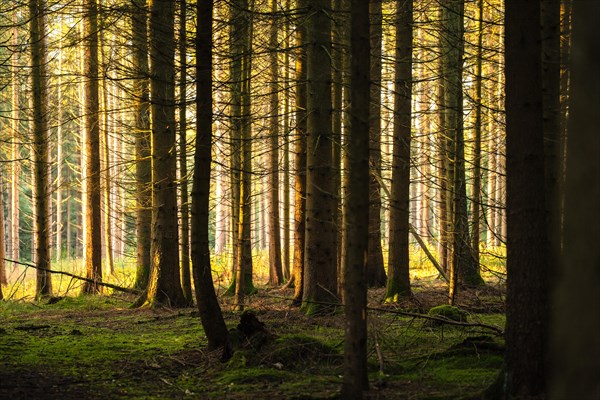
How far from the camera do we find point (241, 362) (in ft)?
24.3

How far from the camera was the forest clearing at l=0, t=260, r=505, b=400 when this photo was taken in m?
6.34

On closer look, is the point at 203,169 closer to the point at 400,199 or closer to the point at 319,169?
the point at 319,169

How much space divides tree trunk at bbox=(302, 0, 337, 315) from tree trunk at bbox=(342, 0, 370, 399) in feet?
16.4

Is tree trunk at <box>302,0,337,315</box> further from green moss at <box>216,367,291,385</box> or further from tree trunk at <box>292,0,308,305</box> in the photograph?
green moss at <box>216,367,291,385</box>

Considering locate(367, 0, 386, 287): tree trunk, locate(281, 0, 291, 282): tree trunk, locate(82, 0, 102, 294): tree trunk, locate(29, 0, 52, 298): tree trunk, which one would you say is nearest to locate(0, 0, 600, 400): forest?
locate(281, 0, 291, 282): tree trunk

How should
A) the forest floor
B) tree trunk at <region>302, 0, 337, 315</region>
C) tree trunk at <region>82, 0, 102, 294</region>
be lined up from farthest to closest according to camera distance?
1. tree trunk at <region>82, 0, 102, 294</region>
2. tree trunk at <region>302, 0, 337, 315</region>
3. the forest floor

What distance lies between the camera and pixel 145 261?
15828 mm

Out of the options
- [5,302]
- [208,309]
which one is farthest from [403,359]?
[5,302]

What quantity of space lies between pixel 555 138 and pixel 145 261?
11.2m

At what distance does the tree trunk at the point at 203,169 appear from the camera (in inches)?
300

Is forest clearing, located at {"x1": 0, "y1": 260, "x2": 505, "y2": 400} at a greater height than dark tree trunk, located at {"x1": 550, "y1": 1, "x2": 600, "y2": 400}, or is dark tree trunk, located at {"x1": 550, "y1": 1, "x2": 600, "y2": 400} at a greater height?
dark tree trunk, located at {"x1": 550, "y1": 1, "x2": 600, "y2": 400}

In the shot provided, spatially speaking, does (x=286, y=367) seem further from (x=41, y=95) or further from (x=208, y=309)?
(x=41, y=95)

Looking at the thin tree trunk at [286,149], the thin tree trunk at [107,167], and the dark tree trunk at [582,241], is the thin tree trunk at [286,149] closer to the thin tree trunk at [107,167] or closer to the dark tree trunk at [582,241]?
the thin tree trunk at [107,167]

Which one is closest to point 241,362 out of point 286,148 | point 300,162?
point 300,162
